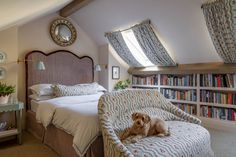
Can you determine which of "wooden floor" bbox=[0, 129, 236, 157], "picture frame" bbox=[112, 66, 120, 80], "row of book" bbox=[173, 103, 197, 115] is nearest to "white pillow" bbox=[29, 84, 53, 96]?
"wooden floor" bbox=[0, 129, 236, 157]

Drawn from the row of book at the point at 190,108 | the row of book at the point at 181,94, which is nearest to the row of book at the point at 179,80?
the row of book at the point at 181,94

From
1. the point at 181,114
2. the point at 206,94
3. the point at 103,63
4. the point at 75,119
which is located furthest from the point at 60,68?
the point at 206,94

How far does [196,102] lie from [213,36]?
4.96ft

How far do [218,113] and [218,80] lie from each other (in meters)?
0.64

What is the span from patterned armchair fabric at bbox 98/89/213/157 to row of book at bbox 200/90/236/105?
A: 1608 mm

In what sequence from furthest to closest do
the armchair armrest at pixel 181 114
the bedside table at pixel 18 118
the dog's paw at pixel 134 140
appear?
1. the bedside table at pixel 18 118
2. the armchair armrest at pixel 181 114
3. the dog's paw at pixel 134 140

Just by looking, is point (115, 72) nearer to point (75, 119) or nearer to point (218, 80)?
point (218, 80)

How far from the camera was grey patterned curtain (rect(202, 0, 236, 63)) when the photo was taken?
268cm

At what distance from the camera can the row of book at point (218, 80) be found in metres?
3.61

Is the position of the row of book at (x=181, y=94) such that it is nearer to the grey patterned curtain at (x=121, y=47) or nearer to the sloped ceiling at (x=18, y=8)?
the grey patterned curtain at (x=121, y=47)

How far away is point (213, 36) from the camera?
3137 millimetres

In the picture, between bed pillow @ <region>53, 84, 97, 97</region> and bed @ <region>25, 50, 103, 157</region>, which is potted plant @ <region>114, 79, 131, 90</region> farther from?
bed pillow @ <region>53, 84, 97, 97</region>

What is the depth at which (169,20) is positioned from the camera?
11.2 feet

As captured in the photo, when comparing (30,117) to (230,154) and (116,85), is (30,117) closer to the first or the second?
(116,85)
